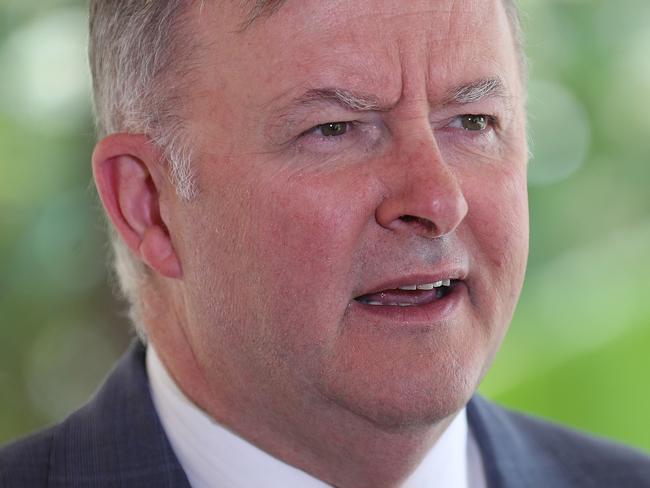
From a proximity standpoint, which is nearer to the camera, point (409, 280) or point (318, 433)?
point (409, 280)

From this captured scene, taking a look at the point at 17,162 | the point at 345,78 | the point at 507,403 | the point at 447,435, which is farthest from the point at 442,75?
→ the point at 507,403

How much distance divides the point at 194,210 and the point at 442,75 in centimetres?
49

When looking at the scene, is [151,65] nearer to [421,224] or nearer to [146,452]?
[421,224]

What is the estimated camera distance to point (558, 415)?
366cm

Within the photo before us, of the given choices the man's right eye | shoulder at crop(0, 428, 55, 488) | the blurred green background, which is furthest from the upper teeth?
the blurred green background

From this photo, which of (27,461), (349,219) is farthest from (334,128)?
(27,461)

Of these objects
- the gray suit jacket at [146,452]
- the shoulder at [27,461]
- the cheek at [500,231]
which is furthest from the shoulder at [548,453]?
the shoulder at [27,461]

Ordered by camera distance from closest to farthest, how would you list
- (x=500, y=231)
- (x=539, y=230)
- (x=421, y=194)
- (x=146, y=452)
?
(x=421, y=194) < (x=500, y=231) < (x=146, y=452) < (x=539, y=230)

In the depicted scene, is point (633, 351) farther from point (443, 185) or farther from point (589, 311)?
point (443, 185)

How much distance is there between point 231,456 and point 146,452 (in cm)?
16

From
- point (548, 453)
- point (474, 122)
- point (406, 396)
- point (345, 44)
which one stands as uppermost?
point (345, 44)

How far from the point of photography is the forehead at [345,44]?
1.68 metres

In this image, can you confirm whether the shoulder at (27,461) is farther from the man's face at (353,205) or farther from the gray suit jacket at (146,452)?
the man's face at (353,205)

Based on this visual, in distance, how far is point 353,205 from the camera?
1674mm
